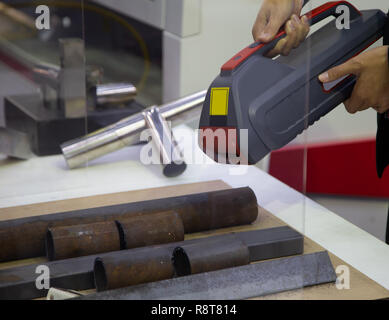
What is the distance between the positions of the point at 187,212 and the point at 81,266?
0.18 m

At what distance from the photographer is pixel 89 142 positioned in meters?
1.15

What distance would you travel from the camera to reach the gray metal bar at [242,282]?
2.55 feet

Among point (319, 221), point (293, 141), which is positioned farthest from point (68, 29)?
point (319, 221)

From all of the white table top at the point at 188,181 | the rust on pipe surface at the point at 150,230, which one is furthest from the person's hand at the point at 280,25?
the rust on pipe surface at the point at 150,230

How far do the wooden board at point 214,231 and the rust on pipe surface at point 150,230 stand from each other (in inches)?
1.3

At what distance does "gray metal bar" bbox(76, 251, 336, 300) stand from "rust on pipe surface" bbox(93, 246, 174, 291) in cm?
2

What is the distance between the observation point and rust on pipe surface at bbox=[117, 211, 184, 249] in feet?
2.90

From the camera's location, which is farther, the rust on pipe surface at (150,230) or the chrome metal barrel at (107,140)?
the chrome metal barrel at (107,140)

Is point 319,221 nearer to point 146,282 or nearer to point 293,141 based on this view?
point 293,141

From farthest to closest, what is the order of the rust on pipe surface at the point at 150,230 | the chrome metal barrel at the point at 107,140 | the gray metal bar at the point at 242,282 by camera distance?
1. the chrome metal barrel at the point at 107,140
2. the rust on pipe surface at the point at 150,230
3. the gray metal bar at the point at 242,282

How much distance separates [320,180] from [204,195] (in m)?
0.62

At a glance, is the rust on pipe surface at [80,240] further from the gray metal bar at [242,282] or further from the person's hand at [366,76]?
the person's hand at [366,76]

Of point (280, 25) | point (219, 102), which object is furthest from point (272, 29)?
point (219, 102)

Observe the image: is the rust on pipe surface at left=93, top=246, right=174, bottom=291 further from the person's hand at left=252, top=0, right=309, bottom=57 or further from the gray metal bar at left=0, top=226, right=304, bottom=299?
the person's hand at left=252, top=0, right=309, bottom=57
